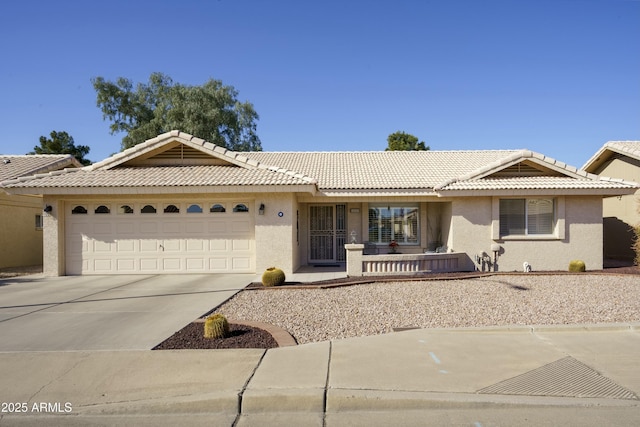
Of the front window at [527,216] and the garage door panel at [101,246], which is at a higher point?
the front window at [527,216]

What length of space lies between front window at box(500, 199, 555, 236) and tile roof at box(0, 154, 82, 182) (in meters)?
18.1

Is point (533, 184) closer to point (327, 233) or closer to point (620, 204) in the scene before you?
point (620, 204)

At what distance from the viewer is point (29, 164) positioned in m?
18.8

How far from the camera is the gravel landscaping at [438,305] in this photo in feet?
24.9

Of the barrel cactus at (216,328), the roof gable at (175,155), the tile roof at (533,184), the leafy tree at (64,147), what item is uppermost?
the leafy tree at (64,147)

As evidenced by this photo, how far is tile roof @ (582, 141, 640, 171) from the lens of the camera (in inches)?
664

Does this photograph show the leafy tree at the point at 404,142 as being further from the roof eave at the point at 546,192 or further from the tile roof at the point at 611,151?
the roof eave at the point at 546,192

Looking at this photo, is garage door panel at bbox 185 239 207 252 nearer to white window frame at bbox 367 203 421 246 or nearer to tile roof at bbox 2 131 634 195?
tile roof at bbox 2 131 634 195

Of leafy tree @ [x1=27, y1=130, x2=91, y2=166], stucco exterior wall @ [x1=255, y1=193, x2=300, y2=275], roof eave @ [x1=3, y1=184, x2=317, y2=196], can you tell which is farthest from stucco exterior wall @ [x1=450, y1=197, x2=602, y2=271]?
leafy tree @ [x1=27, y1=130, x2=91, y2=166]

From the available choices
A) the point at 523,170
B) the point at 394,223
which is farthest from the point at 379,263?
the point at 523,170

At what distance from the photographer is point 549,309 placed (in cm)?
848

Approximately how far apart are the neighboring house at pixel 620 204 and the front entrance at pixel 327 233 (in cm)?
1111

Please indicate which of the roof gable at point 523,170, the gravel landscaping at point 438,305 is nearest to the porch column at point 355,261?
the gravel landscaping at point 438,305

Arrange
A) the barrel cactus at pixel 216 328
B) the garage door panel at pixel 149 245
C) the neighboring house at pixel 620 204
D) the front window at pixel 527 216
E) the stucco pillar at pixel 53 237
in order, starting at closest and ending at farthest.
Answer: the barrel cactus at pixel 216 328, the stucco pillar at pixel 53 237, the garage door panel at pixel 149 245, the front window at pixel 527 216, the neighboring house at pixel 620 204
